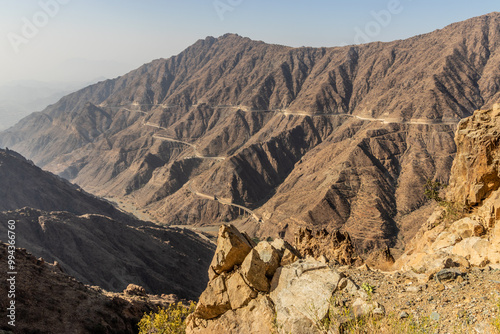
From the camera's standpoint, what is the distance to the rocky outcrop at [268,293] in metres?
13.9

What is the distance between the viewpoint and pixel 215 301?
16984 millimetres

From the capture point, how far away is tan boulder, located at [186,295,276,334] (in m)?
15.2

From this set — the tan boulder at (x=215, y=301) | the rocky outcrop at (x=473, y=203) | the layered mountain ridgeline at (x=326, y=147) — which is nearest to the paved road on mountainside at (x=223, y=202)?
the layered mountain ridgeline at (x=326, y=147)

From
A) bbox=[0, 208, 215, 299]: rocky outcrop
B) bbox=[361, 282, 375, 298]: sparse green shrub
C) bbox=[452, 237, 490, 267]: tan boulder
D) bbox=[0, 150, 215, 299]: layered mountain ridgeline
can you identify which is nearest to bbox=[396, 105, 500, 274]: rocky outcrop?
bbox=[452, 237, 490, 267]: tan boulder

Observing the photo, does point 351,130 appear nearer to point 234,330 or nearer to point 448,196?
point 448,196

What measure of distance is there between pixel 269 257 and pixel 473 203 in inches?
827

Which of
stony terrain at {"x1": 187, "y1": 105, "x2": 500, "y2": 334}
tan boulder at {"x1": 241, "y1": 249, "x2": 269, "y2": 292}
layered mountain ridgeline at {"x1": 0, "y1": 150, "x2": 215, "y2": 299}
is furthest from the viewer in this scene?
layered mountain ridgeline at {"x1": 0, "y1": 150, "x2": 215, "y2": 299}

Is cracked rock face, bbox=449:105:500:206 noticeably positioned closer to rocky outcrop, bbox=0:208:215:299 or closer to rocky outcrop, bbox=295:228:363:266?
rocky outcrop, bbox=295:228:363:266

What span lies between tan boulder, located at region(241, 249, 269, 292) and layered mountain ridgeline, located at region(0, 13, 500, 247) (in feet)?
215

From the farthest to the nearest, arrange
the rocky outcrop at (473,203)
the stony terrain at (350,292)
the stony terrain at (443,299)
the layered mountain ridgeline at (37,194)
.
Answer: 1. the layered mountain ridgeline at (37,194)
2. the rocky outcrop at (473,203)
3. the stony terrain at (350,292)
4. the stony terrain at (443,299)

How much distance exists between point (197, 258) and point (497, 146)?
2383 inches

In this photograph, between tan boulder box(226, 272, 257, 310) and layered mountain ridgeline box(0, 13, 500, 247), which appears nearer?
tan boulder box(226, 272, 257, 310)

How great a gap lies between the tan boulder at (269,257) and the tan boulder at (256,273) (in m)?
0.28

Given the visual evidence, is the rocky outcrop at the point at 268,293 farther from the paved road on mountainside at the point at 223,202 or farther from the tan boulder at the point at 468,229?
the paved road on mountainside at the point at 223,202
